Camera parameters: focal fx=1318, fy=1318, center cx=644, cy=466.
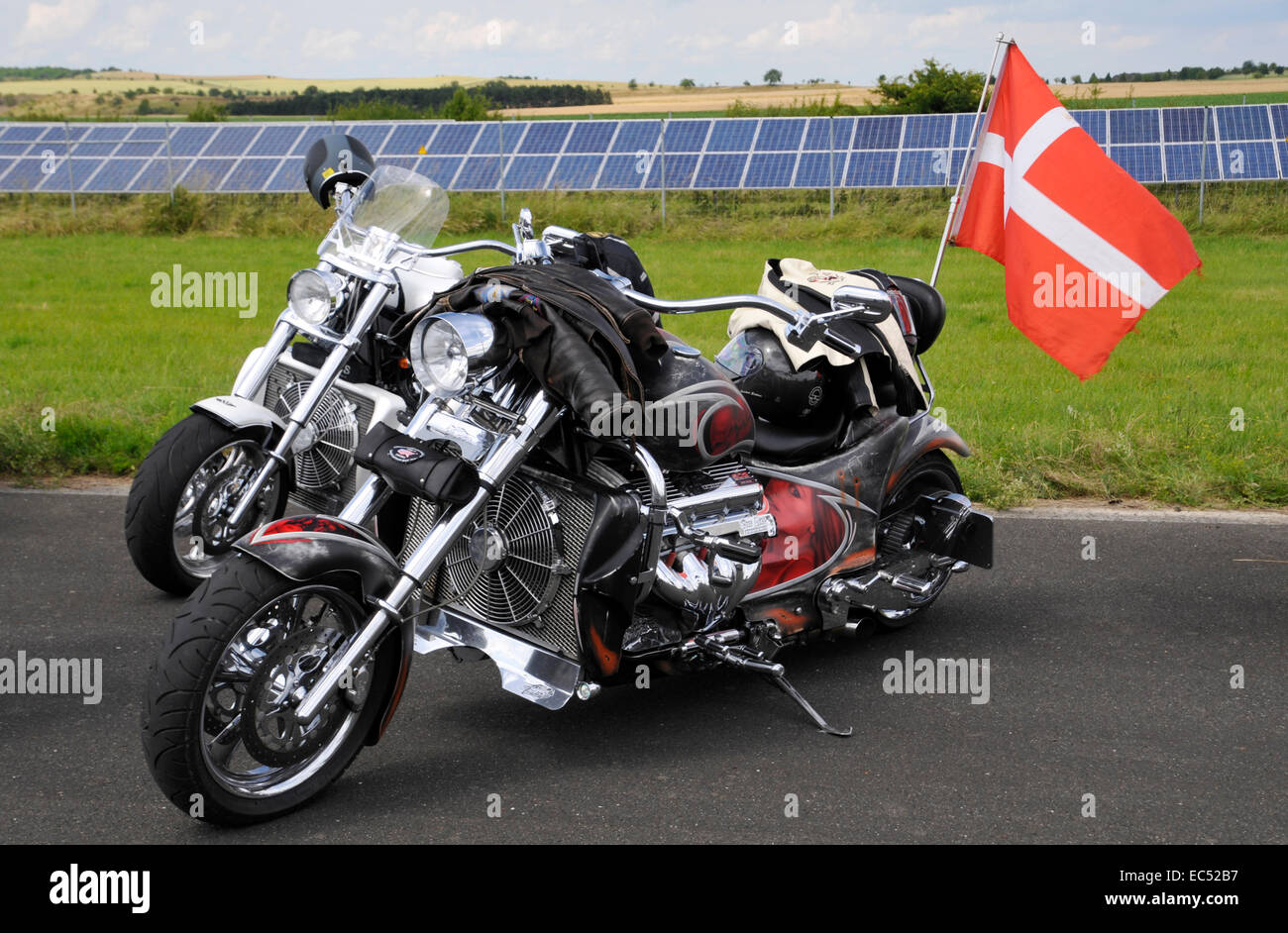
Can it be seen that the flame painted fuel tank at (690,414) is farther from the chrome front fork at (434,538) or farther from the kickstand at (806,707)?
the kickstand at (806,707)

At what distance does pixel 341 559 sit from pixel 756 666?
4.75 ft

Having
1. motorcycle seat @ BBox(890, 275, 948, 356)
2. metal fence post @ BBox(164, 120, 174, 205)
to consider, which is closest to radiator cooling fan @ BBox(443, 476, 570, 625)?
motorcycle seat @ BBox(890, 275, 948, 356)

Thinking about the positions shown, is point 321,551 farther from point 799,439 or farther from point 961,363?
point 961,363

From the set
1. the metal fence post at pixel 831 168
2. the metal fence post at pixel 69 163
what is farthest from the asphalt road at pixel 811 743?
the metal fence post at pixel 69 163

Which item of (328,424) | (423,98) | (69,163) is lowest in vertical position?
(328,424)

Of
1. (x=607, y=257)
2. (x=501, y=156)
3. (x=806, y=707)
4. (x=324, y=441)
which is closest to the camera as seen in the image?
(x=806, y=707)

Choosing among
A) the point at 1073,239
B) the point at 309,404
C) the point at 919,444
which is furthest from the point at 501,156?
the point at 919,444

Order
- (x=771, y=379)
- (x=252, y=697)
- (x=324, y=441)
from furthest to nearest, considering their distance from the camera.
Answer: (x=324, y=441), (x=771, y=379), (x=252, y=697)

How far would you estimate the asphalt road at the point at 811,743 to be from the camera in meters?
3.53

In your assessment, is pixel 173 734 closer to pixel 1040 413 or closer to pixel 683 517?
pixel 683 517

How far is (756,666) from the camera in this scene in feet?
13.9

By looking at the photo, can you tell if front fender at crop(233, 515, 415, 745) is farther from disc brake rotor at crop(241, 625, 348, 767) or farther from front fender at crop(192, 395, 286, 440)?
front fender at crop(192, 395, 286, 440)

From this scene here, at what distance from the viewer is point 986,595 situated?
557 centimetres

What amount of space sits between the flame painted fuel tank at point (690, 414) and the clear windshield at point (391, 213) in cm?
156
